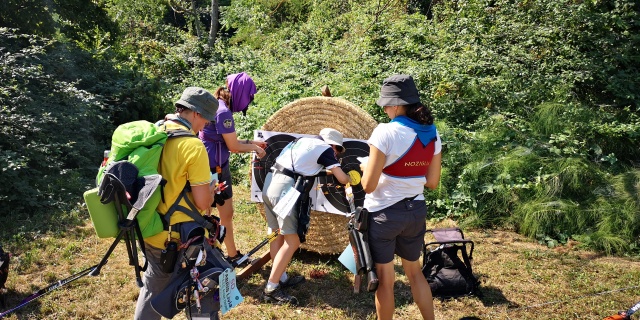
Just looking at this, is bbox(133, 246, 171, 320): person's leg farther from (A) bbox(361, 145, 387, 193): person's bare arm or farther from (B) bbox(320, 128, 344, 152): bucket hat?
(B) bbox(320, 128, 344, 152): bucket hat

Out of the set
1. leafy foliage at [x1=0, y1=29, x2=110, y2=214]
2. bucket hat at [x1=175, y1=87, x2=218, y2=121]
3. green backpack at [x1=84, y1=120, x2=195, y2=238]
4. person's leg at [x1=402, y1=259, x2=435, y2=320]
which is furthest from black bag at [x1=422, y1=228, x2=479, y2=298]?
leafy foliage at [x1=0, y1=29, x2=110, y2=214]

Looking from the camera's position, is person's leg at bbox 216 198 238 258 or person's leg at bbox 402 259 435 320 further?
person's leg at bbox 216 198 238 258

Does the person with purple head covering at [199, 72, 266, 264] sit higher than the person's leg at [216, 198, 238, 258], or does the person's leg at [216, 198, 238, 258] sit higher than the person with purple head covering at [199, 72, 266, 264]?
the person with purple head covering at [199, 72, 266, 264]

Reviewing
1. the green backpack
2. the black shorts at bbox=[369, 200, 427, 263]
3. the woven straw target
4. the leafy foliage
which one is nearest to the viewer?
the green backpack

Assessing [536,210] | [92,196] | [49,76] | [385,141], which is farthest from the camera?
[49,76]

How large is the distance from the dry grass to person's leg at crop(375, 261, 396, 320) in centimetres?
70

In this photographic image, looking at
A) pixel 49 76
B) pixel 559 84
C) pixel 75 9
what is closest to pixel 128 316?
pixel 49 76

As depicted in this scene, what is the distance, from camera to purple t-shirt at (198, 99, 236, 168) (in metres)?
4.61

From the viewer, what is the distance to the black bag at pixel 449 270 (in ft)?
15.6

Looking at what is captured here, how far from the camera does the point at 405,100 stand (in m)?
3.51

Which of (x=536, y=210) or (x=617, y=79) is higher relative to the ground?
(x=617, y=79)

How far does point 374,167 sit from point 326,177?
187cm

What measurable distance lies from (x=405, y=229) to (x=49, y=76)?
19.4 ft

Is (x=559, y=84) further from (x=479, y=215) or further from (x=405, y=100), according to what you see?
(x=405, y=100)
